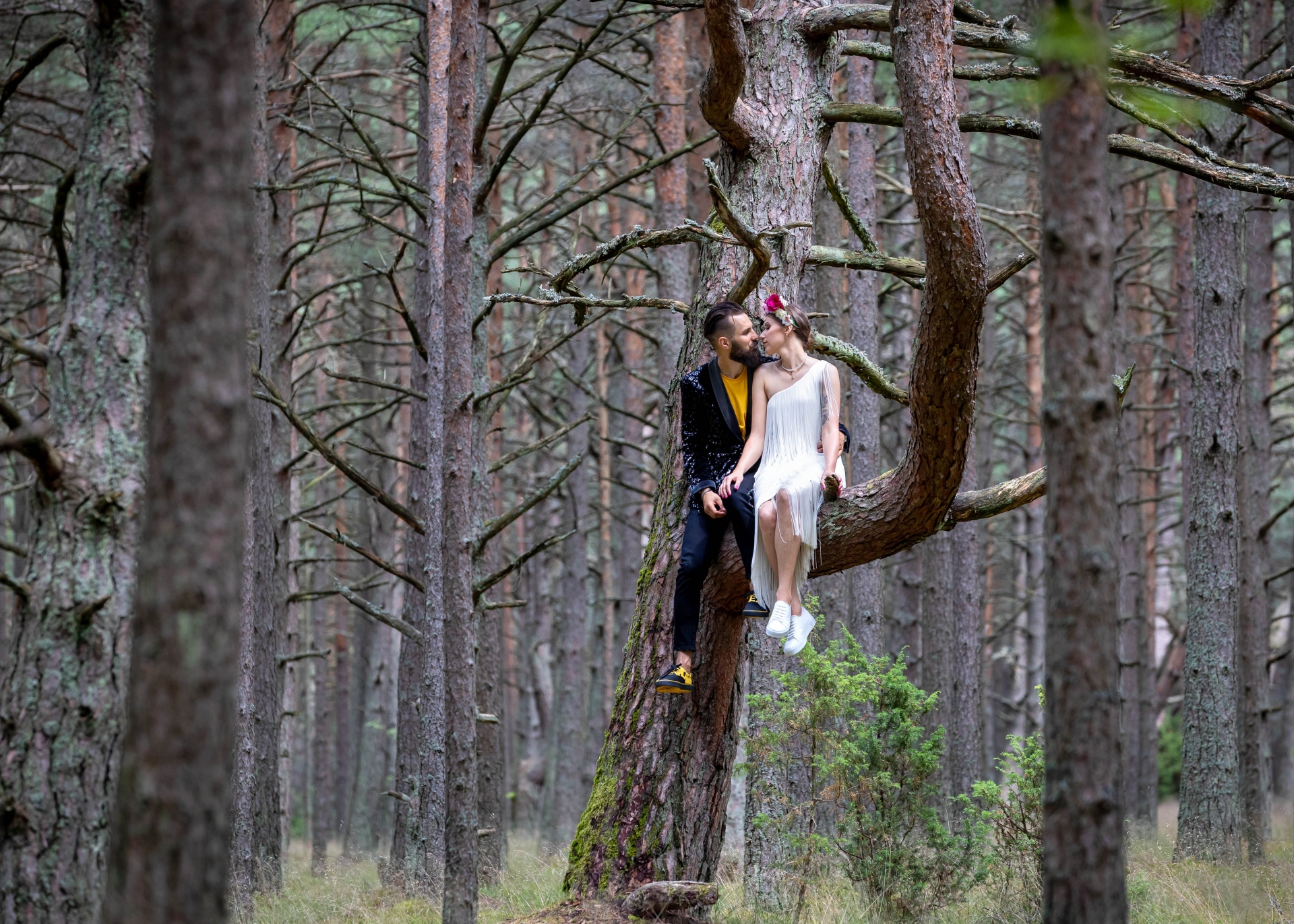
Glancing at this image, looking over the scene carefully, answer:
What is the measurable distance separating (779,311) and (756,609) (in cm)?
156

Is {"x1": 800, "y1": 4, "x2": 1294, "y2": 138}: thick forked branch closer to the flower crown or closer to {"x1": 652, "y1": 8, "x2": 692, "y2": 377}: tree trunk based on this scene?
the flower crown

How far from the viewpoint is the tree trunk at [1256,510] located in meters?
12.2

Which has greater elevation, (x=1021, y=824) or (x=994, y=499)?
(x=994, y=499)

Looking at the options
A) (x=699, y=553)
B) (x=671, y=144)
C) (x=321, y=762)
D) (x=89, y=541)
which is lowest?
(x=321, y=762)

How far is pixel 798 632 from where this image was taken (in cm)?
552

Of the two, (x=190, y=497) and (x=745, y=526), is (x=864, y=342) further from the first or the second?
(x=190, y=497)

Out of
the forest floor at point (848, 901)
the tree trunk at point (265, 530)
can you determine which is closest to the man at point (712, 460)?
the forest floor at point (848, 901)

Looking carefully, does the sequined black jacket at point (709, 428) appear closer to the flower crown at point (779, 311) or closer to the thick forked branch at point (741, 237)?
the flower crown at point (779, 311)

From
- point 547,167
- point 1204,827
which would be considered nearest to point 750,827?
point 1204,827

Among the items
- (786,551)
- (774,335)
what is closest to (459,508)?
(786,551)

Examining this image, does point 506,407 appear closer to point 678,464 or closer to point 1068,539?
point 678,464

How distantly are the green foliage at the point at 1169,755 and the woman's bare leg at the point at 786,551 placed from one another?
21887 millimetres

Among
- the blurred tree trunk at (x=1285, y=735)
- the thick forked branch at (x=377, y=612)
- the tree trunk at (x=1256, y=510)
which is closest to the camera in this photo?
the thick forked branch at (x=377, y=612)

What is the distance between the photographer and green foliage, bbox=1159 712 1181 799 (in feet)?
80.1
